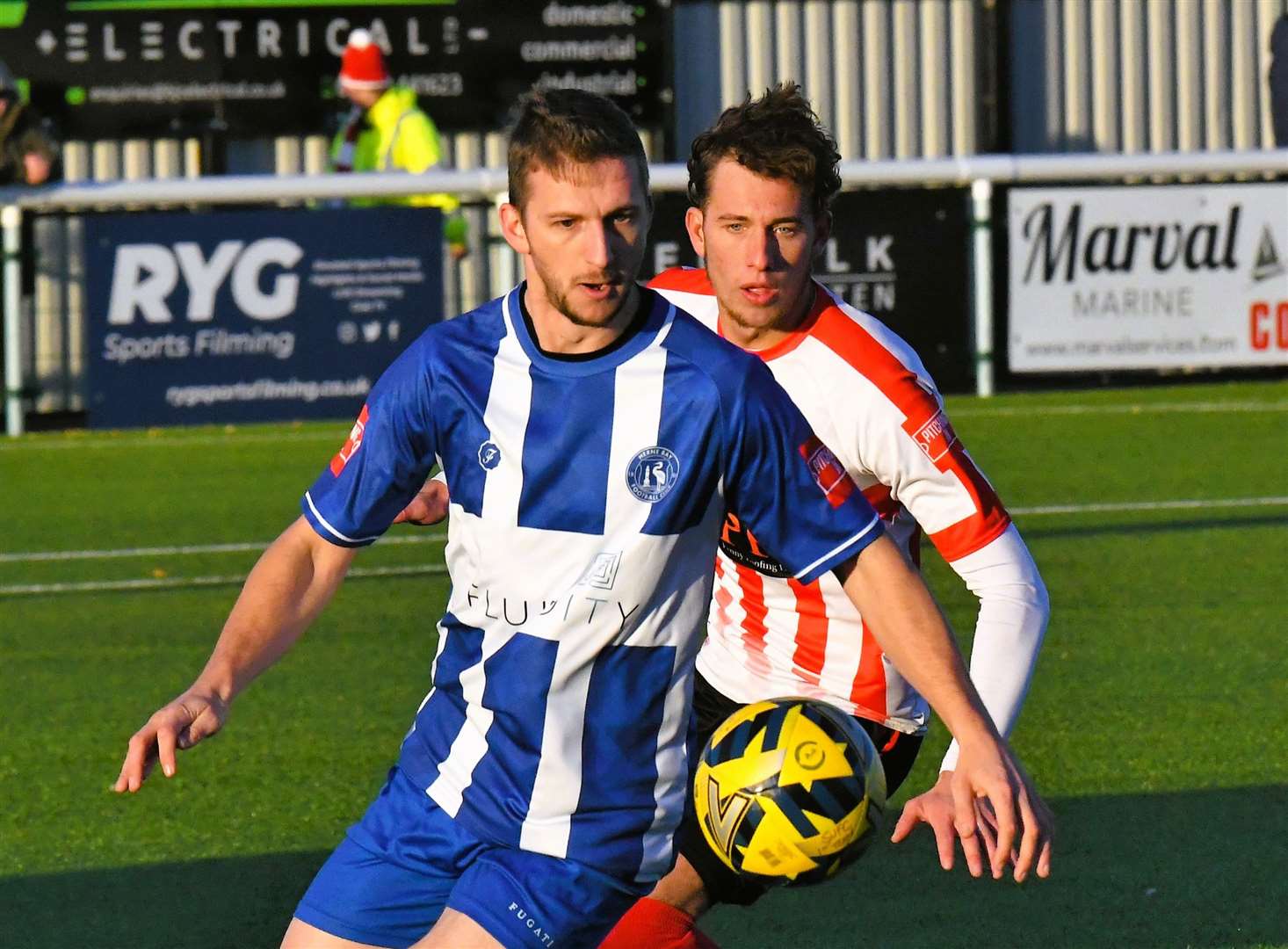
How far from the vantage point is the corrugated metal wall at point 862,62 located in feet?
65.3

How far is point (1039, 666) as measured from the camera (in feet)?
26.5

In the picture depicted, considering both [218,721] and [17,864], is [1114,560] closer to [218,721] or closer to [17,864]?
[17,864]

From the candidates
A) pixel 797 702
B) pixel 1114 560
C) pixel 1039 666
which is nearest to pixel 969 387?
pixel 1114 560

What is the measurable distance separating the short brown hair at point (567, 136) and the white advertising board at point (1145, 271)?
11670 millimetres

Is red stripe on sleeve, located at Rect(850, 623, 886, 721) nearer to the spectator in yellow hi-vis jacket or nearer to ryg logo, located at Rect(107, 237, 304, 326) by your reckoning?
ryg logo, located at Rect(107, 237, 304, 326)

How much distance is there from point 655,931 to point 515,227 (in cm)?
140

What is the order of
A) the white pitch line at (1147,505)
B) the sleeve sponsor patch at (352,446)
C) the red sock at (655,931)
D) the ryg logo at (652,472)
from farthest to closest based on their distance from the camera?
the white pitch line at (1147,505) < the red sock at (655,931) < the sleeve sponsor patch at (352,446) < the ryg logo at (652,472)

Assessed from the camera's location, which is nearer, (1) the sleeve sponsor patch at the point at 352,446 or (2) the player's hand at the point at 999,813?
(2) the player's hand at the point at 999,813

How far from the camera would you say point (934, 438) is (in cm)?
453

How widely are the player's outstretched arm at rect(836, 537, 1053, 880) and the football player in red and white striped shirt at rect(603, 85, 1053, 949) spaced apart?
0.49m

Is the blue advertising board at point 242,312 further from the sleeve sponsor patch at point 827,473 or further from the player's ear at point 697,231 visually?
the sleeve sponsor patch at point 827,473

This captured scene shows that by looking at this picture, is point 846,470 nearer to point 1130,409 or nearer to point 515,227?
point 515,227

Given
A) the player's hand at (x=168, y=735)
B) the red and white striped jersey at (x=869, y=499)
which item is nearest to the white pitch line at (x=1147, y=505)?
the red and white striped jersey at (x=869, y=499)

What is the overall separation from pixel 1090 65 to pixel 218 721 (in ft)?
57.5
